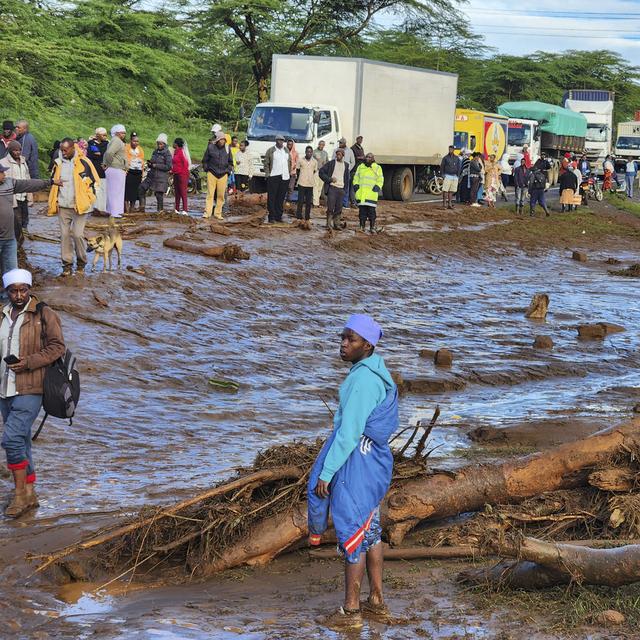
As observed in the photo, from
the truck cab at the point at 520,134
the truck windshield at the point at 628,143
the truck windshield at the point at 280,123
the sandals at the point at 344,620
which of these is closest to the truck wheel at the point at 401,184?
the truck windshield at the point at 280,123

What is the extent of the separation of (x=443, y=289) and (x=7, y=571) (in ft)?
45.1

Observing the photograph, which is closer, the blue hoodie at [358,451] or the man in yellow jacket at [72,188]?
the blue hoodie at [358,451]

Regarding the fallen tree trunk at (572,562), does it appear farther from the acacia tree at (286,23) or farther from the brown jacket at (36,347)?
the acacia tree at (286,23)

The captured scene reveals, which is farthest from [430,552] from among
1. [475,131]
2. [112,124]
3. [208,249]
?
[475,131]

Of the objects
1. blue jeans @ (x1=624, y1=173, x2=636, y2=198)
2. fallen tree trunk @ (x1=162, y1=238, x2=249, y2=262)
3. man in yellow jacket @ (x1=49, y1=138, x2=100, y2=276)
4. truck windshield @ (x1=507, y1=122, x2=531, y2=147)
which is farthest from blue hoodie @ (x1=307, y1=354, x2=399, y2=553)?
blue jeans @ (x1=624, y1=173, x2=636, y2=198)

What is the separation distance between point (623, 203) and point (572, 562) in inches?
1346

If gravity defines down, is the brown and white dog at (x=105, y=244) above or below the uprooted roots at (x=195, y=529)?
above

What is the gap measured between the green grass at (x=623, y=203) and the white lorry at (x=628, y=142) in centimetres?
1576

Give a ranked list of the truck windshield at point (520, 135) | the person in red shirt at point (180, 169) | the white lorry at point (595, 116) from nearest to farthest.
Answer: the person in red shirt at point (180, 169), the truck windshield at point (520, 135), the white lorry at point (595, 116)

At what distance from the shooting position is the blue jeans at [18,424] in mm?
7133

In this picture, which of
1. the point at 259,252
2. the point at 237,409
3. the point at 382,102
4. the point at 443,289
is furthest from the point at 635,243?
the point at 237,409

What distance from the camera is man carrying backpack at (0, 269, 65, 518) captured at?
23.2 ft

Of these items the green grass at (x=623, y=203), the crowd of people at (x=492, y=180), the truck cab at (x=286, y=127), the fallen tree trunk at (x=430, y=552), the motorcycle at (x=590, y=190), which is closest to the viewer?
the fallen tree trunk at (x=430, y=552)

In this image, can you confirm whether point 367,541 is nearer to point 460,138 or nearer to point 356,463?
point 356,463
